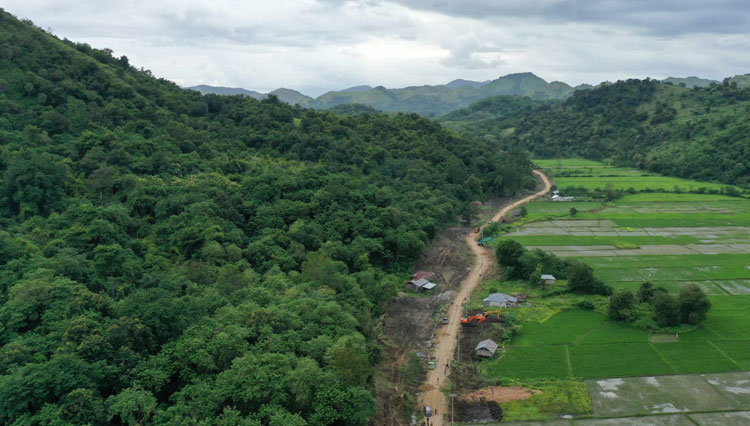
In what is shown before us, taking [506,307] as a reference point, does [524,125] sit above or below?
above

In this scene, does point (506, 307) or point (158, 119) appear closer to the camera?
point (506, 307)

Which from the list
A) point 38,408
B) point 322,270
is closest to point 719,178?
point 322,270

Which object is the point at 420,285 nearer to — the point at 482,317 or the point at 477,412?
the point at 482,317

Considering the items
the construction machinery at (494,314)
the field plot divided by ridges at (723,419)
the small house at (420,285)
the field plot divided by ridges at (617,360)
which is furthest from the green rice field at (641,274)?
the small house at (420,285)

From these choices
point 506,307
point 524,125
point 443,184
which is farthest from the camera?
point 524,125

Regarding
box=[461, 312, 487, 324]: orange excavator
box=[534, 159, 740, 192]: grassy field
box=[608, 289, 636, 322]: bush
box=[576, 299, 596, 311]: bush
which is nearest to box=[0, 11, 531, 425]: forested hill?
box=[461, 312, 487, 324]: orange excavator

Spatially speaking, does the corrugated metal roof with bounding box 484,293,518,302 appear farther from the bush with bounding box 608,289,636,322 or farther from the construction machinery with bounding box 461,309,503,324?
the bush with bounding box 608,289,636,322

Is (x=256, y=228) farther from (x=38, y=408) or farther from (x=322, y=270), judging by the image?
(x=38, y=408)
